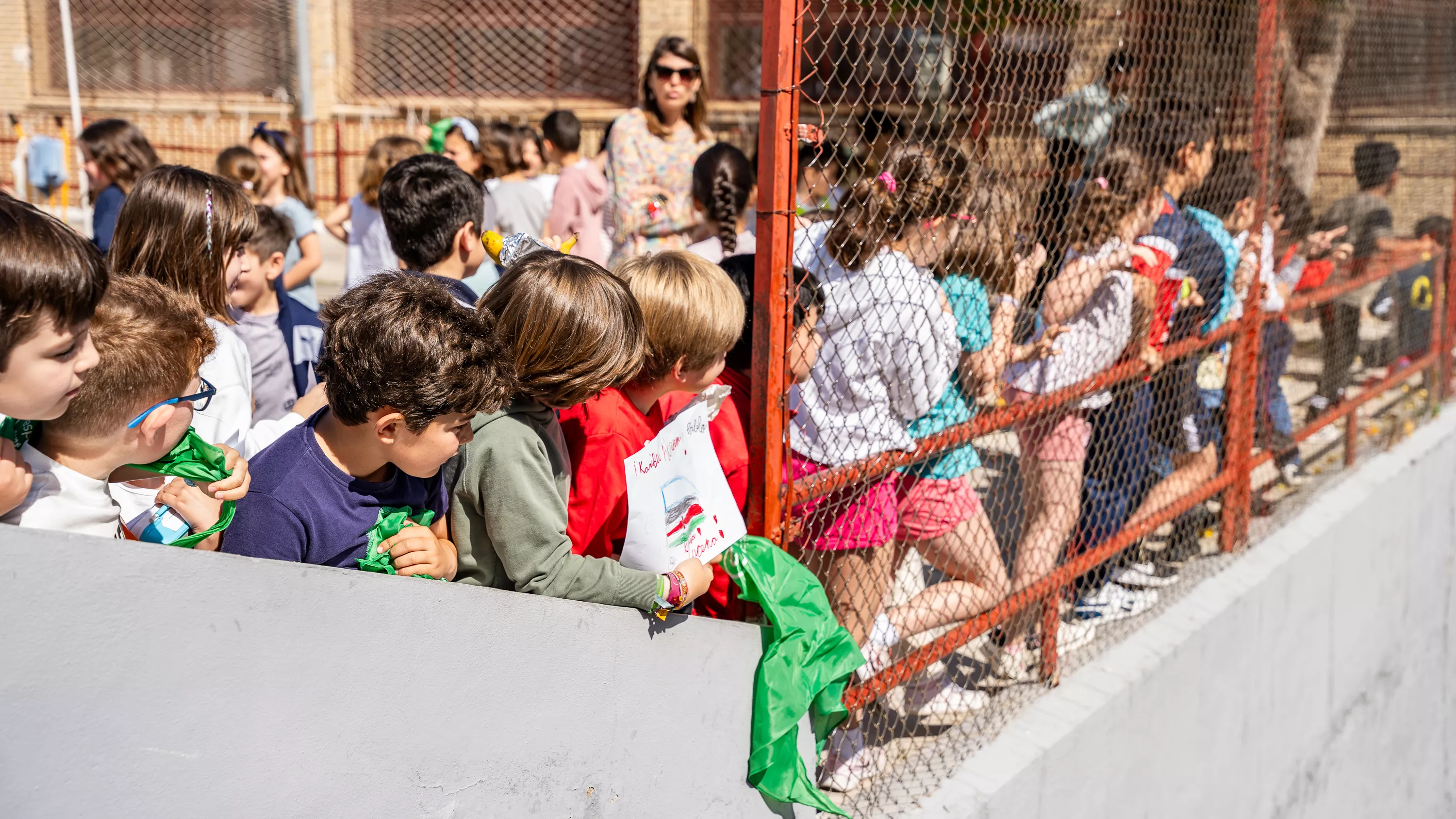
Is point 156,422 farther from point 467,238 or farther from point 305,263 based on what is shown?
point 305,263

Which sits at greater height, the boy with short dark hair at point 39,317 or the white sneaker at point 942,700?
the boy with short dark hair at point 39,317

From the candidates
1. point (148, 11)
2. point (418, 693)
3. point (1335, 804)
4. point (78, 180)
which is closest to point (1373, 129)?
point (1335, 804)

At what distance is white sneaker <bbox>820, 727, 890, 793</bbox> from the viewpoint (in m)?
2.78

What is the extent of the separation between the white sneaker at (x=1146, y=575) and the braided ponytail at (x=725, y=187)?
1815 mm

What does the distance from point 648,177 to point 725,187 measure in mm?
1358

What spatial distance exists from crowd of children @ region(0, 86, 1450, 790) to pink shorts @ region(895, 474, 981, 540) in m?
0.01

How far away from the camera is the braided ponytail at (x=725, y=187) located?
160 inches

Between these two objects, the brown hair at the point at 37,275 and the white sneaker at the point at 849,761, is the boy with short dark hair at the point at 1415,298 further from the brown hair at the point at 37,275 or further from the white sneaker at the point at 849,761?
the brown hair at the point at 37,275

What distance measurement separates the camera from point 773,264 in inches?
89.0

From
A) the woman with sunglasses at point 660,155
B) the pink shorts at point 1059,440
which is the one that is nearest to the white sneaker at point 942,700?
the pink shorts at point 1059,440

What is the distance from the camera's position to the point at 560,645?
1.96m

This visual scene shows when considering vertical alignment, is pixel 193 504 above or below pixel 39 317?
below

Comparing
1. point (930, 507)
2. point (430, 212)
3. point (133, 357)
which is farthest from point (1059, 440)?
point (133, 357)

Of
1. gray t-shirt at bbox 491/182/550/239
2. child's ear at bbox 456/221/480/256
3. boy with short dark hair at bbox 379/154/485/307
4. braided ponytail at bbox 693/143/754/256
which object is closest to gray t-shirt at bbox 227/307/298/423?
boy with short dark hair at bbox 379/154/485/307
